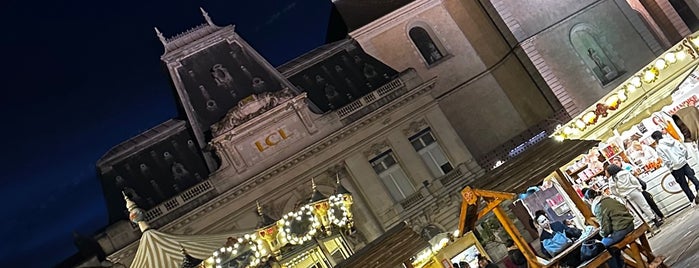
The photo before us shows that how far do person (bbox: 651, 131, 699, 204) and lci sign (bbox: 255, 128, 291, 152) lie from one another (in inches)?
709

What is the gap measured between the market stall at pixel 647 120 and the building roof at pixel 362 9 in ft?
59.5

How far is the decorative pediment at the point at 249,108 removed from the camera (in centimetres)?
2798

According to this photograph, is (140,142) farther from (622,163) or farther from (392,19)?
(622,163)

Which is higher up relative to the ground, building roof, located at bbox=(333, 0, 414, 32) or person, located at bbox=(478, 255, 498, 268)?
building roof, located at bbox=(333, 0, 414, 32)

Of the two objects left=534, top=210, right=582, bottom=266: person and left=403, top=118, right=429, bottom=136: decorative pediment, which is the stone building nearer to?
left=403, top=118, right=429, bottom=136: decorative pediment

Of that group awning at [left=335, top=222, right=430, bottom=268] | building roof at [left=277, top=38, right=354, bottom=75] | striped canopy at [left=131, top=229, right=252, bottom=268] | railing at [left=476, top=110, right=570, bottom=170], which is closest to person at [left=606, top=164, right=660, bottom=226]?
awning at [left=335, top=222, right=430, bottom=268]

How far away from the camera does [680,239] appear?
12125mm

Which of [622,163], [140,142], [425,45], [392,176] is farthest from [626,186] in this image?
[140,142]

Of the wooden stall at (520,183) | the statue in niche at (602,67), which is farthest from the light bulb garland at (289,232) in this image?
the statue in niche at (602,67)

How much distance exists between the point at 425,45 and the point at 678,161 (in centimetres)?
2050

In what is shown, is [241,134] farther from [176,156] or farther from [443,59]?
[443,59]

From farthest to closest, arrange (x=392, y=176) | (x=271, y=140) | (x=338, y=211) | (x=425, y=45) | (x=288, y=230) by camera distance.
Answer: (x=425, y=45) < (x=392, y=176) < (x=271, y=140) < (x=338, y=211) < (x=288, y=230)

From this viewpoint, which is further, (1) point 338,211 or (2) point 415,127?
(2) point 415,127

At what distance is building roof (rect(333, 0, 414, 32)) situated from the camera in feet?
110
